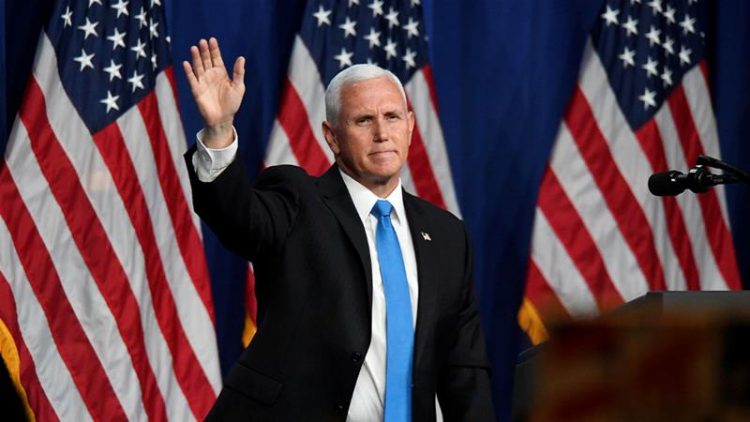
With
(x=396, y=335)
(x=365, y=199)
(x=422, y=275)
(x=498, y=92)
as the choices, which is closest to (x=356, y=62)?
(x=498, y=92)

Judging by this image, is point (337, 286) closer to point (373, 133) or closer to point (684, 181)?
point (373, 133)

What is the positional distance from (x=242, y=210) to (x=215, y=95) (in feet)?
0.70

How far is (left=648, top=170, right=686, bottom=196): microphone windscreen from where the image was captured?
2119 millimetres

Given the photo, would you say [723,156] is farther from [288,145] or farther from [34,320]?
[34,320]

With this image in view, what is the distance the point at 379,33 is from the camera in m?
5.04

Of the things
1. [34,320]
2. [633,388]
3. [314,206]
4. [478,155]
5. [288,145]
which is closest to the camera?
[633,388]

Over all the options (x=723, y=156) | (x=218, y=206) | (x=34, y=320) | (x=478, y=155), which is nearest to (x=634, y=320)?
(x=218, y=206)

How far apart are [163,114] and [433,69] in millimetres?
1430

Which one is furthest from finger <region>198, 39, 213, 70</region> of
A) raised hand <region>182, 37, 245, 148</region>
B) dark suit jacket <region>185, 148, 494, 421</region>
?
dark suit jacket <region>185, 148, 494, 421</region>

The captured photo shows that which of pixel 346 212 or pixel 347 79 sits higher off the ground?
pixel 347 79

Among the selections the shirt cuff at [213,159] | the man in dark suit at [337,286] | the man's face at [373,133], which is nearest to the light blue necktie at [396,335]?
the man in dark suit at [337,286]

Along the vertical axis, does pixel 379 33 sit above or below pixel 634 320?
above

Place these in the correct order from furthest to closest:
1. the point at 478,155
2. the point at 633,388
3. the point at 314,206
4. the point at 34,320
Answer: the point at 478,155
the point at 34,320
the point at 314,206
the point at 633,388

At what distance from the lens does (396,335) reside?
7.13ft
